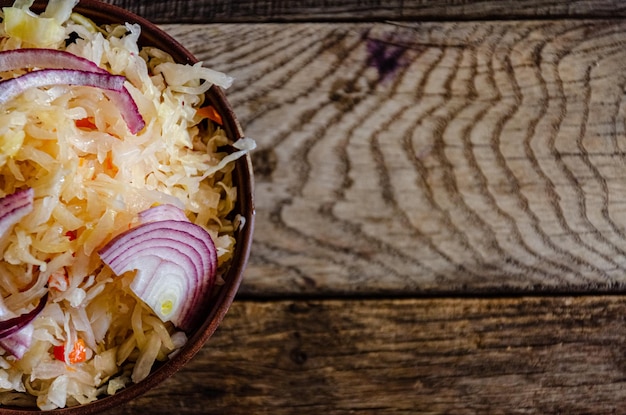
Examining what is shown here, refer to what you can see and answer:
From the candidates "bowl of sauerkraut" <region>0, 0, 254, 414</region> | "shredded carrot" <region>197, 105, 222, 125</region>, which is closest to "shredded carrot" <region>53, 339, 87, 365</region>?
"bowl of sauerkraut" <region>0, 0, 254, 414</region>

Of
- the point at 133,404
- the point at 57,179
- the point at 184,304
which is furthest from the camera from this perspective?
the point at 133,404

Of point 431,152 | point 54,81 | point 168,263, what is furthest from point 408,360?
point 54,81

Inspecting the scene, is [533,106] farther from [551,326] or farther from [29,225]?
[29,225]

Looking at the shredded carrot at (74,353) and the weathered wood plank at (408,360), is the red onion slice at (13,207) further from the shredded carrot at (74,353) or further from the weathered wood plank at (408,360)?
the weathered wood plank at (408,360)

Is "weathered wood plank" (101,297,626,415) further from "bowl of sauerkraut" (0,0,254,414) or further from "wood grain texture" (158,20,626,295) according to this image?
"bowl of sauerkraut" (0,0,254,414)

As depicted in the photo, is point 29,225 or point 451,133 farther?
point 451,133

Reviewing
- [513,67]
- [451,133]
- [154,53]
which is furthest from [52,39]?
[513,67]

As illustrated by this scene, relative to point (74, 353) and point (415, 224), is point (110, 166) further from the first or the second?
point (415, 224)
